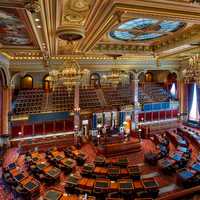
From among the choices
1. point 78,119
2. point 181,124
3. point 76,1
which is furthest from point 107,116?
point 76,1

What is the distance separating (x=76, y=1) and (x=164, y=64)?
14.5m

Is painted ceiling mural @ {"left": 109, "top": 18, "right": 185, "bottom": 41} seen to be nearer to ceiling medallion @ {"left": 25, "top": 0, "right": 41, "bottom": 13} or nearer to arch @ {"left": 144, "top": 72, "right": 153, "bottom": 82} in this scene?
ceiling medallion @ {"left": 25, "top": 0, "right": 41, "bottom": 13}

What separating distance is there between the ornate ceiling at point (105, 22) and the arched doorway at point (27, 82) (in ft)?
23.9

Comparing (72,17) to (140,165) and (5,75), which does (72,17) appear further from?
(140,165)

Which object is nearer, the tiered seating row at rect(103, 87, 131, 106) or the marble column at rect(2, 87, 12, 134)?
the marble column at rect(2, 87, 12, 134)

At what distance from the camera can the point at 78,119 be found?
15547 millimetres

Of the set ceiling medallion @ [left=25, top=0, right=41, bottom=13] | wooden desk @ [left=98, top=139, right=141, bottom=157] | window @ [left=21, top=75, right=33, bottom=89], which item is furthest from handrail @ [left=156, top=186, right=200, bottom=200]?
window @ [left=21, top=75, right=33, bottom=89]

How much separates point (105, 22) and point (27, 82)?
13.1m

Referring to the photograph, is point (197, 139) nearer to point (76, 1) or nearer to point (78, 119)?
point (78, 119)

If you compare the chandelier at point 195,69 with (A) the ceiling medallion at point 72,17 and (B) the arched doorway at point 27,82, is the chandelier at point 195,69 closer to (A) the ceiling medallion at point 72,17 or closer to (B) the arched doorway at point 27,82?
(A) the ceiling medallion at point 72,17

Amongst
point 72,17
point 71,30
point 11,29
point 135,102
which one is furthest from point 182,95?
point 11,29

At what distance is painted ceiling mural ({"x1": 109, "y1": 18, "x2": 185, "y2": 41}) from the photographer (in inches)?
281

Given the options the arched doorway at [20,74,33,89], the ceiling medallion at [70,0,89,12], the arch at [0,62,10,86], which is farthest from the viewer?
the arched doorway at [20,74,33,89]

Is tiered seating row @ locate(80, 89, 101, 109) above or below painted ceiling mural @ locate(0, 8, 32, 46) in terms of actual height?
below
